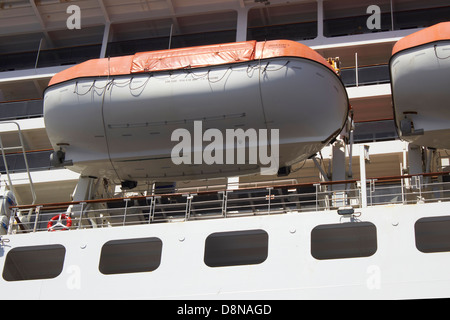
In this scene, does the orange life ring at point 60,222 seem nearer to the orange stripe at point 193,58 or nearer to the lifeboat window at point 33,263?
the lifeboat window at point 33,263

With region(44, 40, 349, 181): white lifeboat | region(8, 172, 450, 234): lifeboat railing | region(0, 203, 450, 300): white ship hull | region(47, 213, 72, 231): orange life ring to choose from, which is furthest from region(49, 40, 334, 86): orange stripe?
region(0, 203, 450, 300): white ship hull

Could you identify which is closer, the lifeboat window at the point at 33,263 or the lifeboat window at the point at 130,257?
Result: the lifeboat window at the point at 130,257

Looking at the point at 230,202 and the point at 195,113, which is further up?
the point at 195,113

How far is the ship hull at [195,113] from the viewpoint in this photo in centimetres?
1105

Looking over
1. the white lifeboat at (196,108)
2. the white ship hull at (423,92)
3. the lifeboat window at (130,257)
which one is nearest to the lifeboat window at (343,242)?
the white lifeboat at (196,108)

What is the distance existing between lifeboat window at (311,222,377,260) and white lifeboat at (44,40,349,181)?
1.67m

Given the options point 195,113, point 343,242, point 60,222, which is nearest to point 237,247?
point 343,242

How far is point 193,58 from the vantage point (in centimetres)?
1159

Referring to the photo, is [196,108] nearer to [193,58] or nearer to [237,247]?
[193,58]

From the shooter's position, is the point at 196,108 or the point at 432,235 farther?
the point at 196,108

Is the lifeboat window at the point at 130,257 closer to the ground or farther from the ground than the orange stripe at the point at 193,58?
closer to the ground

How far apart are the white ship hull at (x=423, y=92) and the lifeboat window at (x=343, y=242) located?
6.13 ft

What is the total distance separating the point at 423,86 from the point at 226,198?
342 cm

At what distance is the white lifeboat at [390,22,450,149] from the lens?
10578 millimetres
